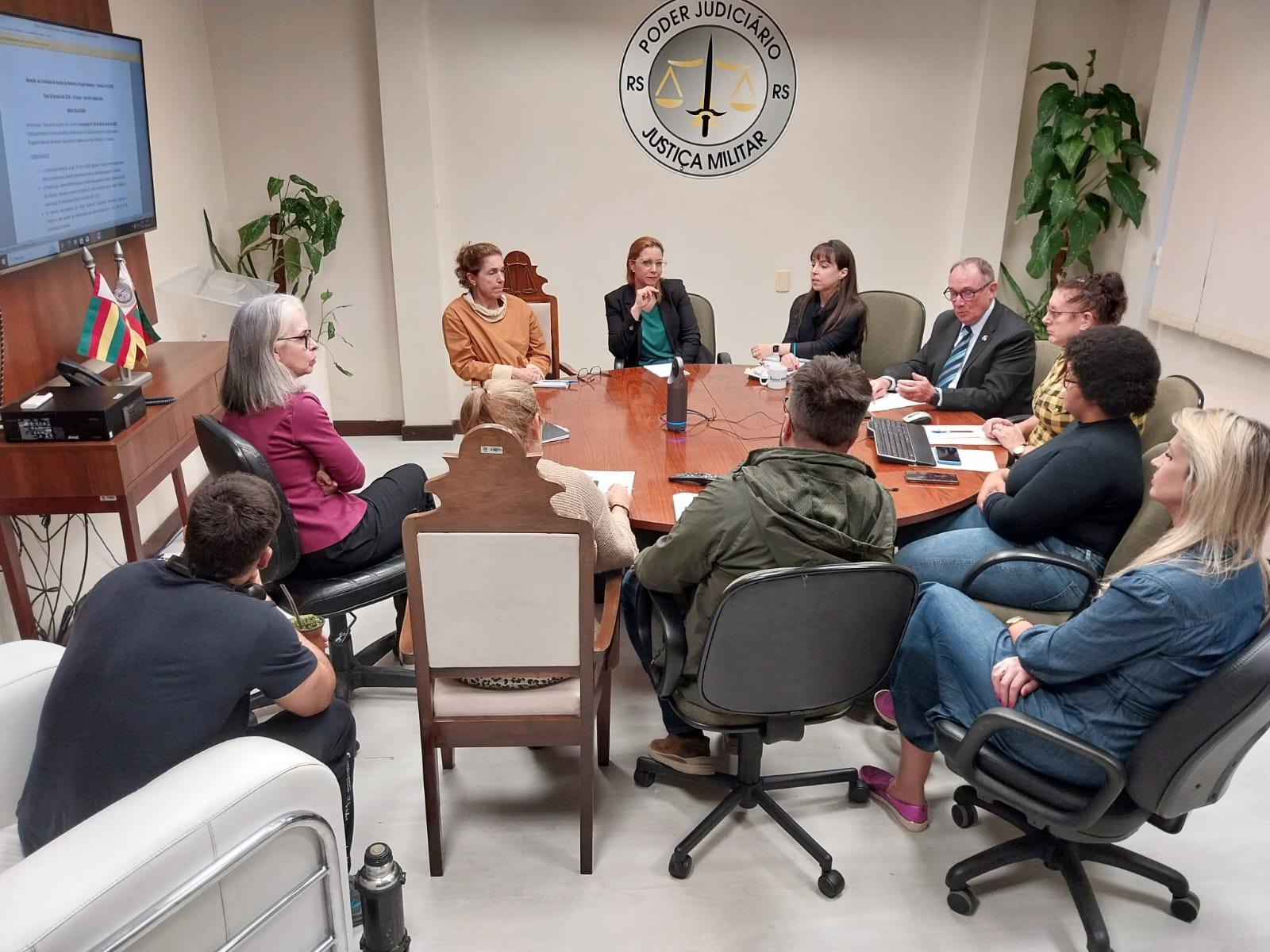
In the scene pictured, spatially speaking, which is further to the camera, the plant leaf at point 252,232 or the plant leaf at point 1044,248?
the plant leaf at point 1044,248

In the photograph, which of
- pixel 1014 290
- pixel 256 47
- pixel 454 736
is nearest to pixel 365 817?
pixel 454 736

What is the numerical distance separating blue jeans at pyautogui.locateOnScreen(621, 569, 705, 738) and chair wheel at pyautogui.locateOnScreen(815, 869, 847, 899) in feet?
1.53

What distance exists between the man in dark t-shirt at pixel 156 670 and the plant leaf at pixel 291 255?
11.3 feet

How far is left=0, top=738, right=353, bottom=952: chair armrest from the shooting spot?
1.21 metres

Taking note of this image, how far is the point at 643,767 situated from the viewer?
8.16ft

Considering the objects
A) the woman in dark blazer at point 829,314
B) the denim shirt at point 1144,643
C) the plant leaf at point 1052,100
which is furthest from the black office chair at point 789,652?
the plant leaf at point 1052,100

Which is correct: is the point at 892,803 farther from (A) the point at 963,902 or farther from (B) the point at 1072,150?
(B) the point at 1072,150

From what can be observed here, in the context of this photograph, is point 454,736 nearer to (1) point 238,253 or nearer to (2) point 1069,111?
(1) point 238,253

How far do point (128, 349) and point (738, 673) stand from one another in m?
2.36

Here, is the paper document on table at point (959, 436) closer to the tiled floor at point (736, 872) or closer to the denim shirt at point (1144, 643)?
the tiled floor at point (736, 872)

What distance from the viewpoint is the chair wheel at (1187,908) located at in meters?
2.10

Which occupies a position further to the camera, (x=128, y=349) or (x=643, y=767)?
(x=128, y=349)

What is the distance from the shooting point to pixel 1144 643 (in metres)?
1.69

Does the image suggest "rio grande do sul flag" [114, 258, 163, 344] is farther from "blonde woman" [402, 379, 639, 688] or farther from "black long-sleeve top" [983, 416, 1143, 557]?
"black long-sleeve top" [983, 416, 1143, 557]
